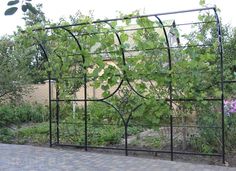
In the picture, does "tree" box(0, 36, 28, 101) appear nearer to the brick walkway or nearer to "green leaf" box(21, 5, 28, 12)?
the brick walkway

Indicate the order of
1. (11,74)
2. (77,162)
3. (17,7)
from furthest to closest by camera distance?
1. (11,74)
2. (77,162)
3. (17,7)

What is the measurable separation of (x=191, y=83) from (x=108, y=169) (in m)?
2.45

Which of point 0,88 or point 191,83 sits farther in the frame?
point 0,88

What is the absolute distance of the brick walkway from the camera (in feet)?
23.1

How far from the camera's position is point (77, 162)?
7664 mm

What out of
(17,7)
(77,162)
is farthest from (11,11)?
(77,162)

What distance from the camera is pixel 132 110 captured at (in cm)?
851

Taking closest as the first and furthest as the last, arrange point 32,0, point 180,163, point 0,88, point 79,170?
point 32,0
point 79,170
point 180,163
point 0,88

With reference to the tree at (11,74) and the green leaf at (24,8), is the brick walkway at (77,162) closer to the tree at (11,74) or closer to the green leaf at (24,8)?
the tree at (11,74)

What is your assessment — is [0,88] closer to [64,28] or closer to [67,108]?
[67,108]

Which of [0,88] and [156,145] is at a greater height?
[0,88]

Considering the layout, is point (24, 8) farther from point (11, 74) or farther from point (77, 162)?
point (11, 74)

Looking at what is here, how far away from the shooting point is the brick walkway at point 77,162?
7.05 meters

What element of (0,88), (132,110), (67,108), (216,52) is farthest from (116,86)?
(0,88)
